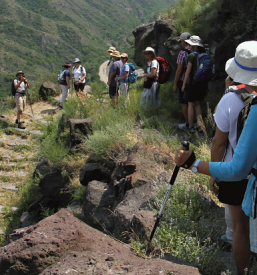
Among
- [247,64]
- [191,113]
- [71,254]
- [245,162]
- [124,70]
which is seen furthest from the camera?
[124,70]

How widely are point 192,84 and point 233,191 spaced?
13.4 ft

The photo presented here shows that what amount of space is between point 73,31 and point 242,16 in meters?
112

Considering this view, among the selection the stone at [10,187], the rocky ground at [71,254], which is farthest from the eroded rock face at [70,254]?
the stone at [10,187]

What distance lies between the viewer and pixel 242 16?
8234mm

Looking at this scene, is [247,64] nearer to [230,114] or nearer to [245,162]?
[230,114]

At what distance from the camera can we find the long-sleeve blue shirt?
6.07 ft

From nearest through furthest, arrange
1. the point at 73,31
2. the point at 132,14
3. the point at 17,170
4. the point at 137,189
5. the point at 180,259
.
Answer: the point at 180,259
the point at 137,189
the point at 17,170
the point at 73,31
the point at 132,14

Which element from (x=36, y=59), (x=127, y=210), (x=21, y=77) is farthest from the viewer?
(x=36, y=59)

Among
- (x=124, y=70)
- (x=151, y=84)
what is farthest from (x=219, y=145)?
(x=124, y=70)

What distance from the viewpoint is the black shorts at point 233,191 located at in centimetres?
225

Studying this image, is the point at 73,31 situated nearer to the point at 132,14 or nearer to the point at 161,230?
the point at 132,14

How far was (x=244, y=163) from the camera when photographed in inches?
74.5

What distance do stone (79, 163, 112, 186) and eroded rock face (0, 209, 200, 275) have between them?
2.93 metres

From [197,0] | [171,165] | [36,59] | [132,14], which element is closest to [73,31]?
[36,59]
